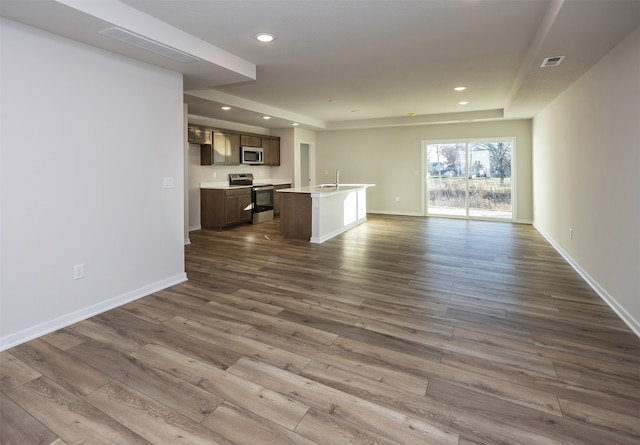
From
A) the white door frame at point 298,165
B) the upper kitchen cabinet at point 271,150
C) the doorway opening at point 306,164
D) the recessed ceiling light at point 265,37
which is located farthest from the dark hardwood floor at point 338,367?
the doorway opening at point 306,164

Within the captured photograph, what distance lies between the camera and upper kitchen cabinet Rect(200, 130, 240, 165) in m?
7.24

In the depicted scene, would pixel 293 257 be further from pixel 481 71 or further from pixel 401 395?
pixel 481 71

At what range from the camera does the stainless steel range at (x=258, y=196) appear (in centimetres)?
794

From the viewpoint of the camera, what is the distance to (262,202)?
8219 millimetres

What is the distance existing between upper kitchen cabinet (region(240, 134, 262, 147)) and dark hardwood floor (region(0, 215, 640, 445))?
15.7ft

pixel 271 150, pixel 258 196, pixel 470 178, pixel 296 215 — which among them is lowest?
pixel 296 215

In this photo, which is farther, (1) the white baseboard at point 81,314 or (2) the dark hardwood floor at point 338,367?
(1) the white baseboard at point 81,314

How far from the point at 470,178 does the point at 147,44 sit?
300 inches

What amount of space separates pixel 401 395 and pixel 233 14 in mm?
3067

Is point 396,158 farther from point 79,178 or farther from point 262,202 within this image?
point 79,178

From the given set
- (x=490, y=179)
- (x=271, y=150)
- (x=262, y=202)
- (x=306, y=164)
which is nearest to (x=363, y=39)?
(x=262, y=202)

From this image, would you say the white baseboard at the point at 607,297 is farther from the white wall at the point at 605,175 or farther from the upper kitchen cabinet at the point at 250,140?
the upper kitchen cabinet at the point at 250,140

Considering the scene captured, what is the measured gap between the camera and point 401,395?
6.30 ft

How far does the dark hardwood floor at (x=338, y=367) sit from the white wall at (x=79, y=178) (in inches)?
10.8
